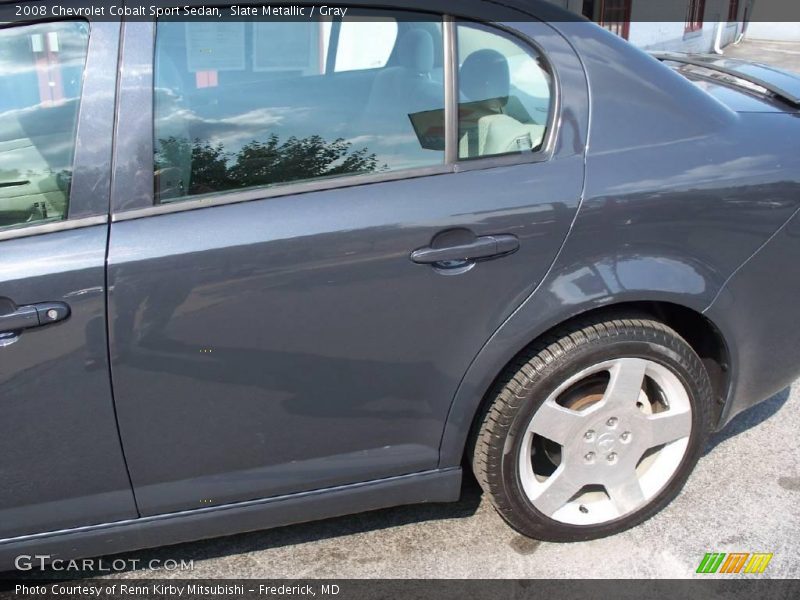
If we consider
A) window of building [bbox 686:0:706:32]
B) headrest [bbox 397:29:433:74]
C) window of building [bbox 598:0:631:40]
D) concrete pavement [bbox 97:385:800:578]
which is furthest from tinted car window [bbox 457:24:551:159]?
window of building [bbox 686:0:706:32]

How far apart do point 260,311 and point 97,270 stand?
0.38m

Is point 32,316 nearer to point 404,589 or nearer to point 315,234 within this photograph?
point 315,234

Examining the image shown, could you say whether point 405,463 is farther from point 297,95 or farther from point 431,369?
point 297,95

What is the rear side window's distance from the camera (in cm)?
176

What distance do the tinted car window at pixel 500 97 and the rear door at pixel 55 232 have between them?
87 centimetres

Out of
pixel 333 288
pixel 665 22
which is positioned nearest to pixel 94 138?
pixel 333 288

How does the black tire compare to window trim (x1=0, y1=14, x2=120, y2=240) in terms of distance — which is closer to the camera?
window trim (x1=0, y1=14, x2=120, y2=240)

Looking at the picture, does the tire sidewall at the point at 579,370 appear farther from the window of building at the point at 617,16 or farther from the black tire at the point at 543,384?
the window of building at the point at 617,16

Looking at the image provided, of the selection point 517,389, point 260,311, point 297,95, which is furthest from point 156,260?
point 517,389

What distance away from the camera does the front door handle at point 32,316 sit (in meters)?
1.67

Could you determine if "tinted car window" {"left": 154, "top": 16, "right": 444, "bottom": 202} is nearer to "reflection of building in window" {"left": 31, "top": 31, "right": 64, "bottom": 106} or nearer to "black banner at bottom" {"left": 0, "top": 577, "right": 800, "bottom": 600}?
"reflection of building in window" {"left": 31, "top": 31, "right": 64, "bottom": 106}

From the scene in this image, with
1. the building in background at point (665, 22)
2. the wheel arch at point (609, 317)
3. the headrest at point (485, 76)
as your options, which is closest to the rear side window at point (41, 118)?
the headrest at point (485, 76)

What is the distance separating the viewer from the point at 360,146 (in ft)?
6.34

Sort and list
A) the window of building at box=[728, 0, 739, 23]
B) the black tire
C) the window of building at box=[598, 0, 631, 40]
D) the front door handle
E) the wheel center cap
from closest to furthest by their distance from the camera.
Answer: the front door handle
the black tire
the wheel center cap
the window of building at box=[598, 0, 631, 40]
the window of building at box=[728, 0, 739, 23]
